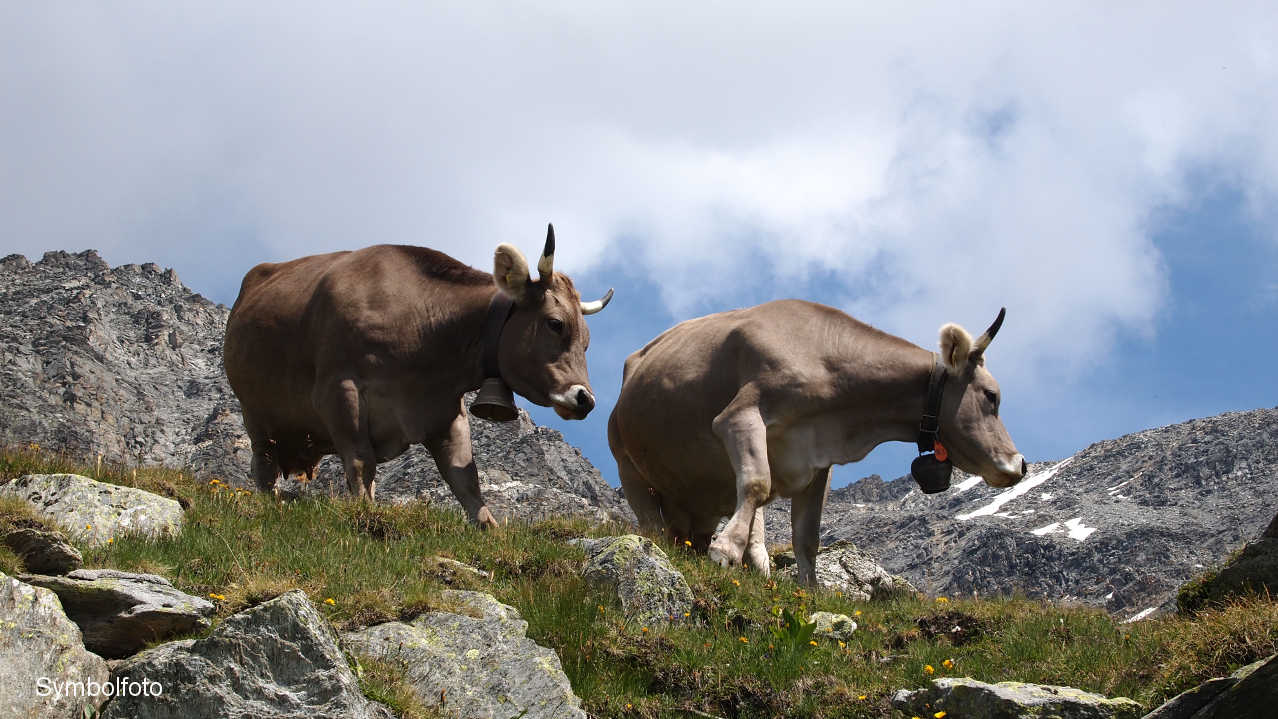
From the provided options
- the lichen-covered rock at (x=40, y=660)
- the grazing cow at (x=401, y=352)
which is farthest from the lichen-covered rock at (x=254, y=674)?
the grazing cow at (x=401, y=352)

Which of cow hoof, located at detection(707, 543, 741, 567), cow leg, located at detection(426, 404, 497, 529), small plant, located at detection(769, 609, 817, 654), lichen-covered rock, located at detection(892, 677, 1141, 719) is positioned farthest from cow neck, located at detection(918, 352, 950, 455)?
lichen-covered rock, located at detection(892, 677, 1141, 719)

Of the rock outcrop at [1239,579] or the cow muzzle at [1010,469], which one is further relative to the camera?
the cow muzzle at [1010,469]

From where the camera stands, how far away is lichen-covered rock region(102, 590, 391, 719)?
23.3 ft

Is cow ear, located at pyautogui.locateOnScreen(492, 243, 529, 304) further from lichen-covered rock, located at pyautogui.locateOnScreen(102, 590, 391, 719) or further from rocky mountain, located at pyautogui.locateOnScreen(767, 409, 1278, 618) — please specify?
rocky mountain, located at pyautogui.locateOnScreen(767, 409, 1278, 618)

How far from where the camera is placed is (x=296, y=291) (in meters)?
15.2

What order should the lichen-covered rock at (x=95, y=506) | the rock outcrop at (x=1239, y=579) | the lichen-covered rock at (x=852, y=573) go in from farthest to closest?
the lichen-covered rock at (x=852, y=573)
the rock outcrop at (x=1239, y=579)
the lichen-covered rock at (x=95, y=506)

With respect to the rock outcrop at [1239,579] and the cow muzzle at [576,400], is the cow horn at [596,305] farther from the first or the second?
the rock outcrop at [1239,579]

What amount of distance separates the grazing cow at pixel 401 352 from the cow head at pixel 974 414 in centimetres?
461

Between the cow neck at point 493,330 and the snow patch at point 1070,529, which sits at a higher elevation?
→ the snow patch at point 1070,529

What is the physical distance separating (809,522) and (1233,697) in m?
8.09

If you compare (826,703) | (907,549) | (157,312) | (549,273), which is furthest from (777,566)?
(907,549)

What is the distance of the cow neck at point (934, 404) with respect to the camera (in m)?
15.4

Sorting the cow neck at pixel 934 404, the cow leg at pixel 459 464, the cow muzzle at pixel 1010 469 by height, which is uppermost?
the cow neck at pixel 934 404

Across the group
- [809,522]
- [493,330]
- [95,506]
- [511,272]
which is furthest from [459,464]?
[95,506]
